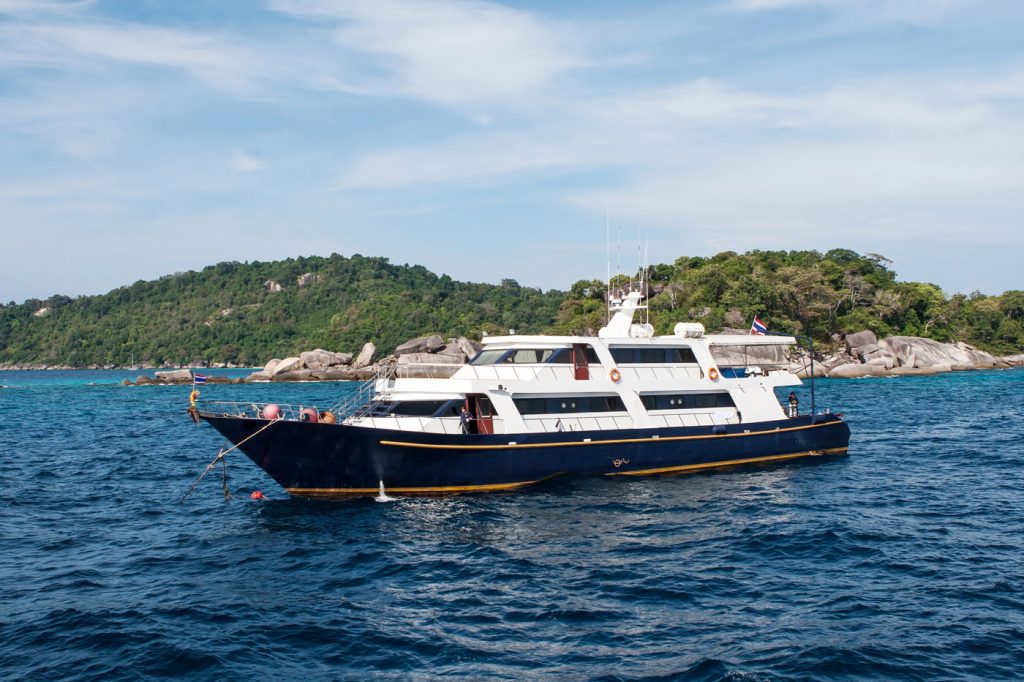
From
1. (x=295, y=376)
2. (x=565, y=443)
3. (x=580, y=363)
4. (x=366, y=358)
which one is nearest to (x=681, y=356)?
(x=580, y=363)

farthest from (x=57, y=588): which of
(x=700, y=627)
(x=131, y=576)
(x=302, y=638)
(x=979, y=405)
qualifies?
(x=979, y=405)

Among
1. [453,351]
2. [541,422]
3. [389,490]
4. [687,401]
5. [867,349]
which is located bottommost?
[389,490]

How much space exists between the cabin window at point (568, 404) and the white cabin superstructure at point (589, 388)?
0.04m

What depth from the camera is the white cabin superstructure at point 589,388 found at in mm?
25969

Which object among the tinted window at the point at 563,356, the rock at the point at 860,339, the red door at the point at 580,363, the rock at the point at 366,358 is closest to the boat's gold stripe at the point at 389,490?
the tinted window at the point at 563,356

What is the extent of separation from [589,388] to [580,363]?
1.05 meters

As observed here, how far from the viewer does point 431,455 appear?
2427 cm

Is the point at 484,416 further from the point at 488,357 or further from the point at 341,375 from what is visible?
the point at 341,375

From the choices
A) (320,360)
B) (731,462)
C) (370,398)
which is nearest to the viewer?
(370,398)

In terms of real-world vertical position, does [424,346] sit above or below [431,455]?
above

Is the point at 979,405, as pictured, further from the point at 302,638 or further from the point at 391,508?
the point at 302,638

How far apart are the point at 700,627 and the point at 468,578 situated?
17.7 feet

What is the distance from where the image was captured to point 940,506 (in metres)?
23.6

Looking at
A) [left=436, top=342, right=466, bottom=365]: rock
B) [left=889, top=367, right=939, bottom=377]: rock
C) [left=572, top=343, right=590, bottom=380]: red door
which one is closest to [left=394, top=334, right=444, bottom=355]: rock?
[left=436, top=342, right=466, bottom=365]: rock
